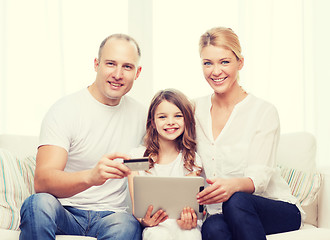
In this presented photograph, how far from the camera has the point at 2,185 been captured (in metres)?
1.97

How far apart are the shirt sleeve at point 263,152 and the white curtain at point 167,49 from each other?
126cm

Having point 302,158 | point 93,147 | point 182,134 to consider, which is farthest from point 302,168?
point 93,147

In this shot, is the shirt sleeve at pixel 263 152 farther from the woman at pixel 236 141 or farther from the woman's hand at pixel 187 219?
the woman's hand at pixel 187 219

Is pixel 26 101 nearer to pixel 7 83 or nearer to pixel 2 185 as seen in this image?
pixel 7 83

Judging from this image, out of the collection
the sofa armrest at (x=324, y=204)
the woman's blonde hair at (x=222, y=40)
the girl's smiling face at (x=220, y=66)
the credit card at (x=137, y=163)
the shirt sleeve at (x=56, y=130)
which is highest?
the woman's blonde hair at (x=222, y=40)

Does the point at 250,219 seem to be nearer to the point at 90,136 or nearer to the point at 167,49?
the point at 90,136

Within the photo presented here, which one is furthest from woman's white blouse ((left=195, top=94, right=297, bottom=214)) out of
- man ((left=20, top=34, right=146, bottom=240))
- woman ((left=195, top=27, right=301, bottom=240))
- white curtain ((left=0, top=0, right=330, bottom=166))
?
white curtain ((left=0, top=0, right=330, bottom=166))

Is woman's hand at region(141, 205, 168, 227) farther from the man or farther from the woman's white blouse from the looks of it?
the woman's white blouse

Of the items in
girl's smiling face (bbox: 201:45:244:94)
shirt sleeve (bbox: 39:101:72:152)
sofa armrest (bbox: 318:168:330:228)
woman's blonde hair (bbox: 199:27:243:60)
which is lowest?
sofa armrest (bbox: 318:168:330:228)

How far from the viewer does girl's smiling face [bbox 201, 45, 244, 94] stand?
2.02 m

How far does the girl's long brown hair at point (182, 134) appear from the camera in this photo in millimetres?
2111

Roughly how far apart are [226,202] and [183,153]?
45 centimetres

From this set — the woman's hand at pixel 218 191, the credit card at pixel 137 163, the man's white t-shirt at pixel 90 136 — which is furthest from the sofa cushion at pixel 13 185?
the woman's hand at pixel 218 191

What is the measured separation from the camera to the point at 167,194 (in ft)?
5.82
